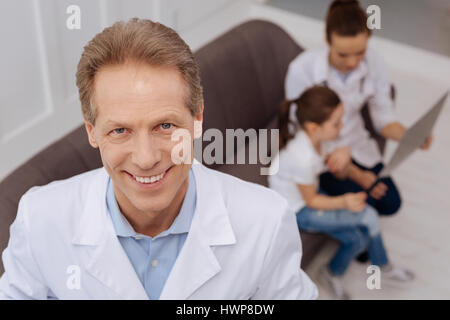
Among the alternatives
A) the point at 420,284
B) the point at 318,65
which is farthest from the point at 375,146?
the point at 420,284

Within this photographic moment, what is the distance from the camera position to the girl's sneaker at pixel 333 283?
2.60 m

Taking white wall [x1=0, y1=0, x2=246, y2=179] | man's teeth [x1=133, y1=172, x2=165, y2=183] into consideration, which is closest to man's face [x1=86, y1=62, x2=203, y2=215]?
man's teeth [x1=133, y1=172, x2=165, y2=183]

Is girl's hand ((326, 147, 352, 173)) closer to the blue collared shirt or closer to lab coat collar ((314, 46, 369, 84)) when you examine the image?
lab coat collar ((314, 46, 369, 84))

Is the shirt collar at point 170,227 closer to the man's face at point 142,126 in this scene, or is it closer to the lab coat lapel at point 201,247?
the lab coat lapel at point 201,247

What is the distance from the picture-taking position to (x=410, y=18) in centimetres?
460

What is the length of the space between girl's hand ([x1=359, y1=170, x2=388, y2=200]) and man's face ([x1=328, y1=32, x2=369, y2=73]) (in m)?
0.46

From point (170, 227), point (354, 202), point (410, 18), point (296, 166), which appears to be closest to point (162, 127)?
point (170, 227)

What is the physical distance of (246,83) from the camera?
2814mm

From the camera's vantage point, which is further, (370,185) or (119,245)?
(370,185)

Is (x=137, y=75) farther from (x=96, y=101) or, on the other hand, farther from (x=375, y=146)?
(x=375, y=146)

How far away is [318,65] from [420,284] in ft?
3.49

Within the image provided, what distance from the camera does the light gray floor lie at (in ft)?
14.2

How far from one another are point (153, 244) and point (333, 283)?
1423mm

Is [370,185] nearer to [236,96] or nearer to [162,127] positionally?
[236,96]
